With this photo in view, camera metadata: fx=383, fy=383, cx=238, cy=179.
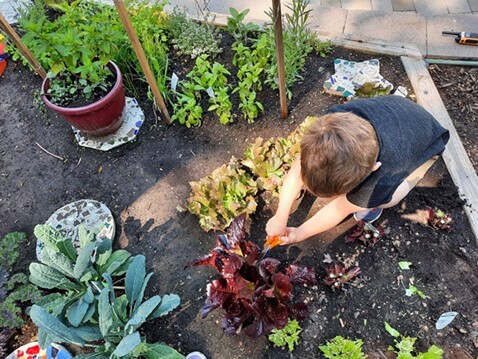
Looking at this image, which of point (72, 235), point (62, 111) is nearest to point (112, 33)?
point (62, 111)

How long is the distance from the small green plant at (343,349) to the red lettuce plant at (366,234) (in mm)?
538

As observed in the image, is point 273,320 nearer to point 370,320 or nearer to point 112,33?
point 370,320

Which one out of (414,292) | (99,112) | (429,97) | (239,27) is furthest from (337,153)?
(239,27)

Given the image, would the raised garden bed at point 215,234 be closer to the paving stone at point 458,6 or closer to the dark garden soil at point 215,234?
the dark garden soil at point 215,234

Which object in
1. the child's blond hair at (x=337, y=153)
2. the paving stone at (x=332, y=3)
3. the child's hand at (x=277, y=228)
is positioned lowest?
the child's hand at (x=277, y=228)

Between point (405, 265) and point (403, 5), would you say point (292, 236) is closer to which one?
point (405, 265)

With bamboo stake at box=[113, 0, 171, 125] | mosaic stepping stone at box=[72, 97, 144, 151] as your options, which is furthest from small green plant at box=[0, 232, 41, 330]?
bamboo stake at box=[113, 0, 171, 125]

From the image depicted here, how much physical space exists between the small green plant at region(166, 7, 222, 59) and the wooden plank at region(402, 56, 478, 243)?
1458 mm

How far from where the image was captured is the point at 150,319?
2.02 meters

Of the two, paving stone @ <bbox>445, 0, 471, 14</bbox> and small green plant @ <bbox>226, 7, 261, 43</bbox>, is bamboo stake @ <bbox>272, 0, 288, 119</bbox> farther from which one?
paving stone @ <bbox>445, 0, 471, 14</bbox>

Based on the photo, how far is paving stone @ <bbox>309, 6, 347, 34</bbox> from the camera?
10.1 ft

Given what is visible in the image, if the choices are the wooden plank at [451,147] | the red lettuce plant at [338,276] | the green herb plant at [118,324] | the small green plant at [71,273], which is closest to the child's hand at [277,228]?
the red lettuce plant at [338,276]

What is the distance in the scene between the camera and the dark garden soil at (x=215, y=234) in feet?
6.57

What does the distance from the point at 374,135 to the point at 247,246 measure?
0.84 meters
